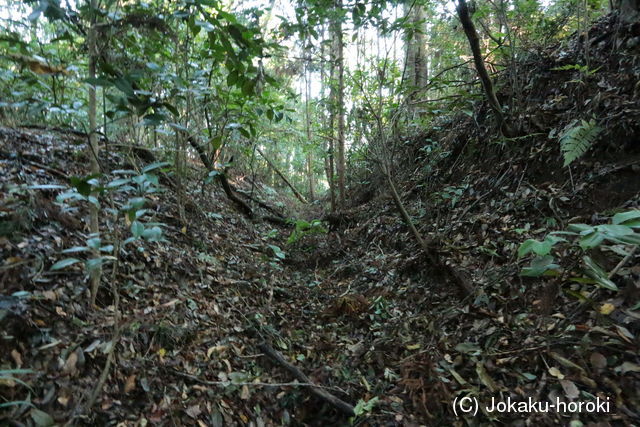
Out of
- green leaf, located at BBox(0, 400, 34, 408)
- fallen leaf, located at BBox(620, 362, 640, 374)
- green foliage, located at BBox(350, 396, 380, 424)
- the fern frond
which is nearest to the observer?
green leaf, located at BBox(0, 400, 34, 408)

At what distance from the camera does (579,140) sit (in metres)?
3.12

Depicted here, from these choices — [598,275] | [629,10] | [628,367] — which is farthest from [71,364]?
[629,10]

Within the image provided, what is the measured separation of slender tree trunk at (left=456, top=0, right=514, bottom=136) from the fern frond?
3.09 ft

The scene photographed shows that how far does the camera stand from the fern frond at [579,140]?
10.1 feet

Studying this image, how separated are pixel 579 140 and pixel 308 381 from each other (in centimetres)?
318

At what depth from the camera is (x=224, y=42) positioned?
1.71 m

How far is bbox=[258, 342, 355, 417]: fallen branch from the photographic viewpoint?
7.98 feet

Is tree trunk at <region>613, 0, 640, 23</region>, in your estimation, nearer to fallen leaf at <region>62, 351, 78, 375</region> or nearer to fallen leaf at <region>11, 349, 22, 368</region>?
fallen leaf at <region>62, 351, 78, 375</region>

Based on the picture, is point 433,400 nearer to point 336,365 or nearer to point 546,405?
point 546,405

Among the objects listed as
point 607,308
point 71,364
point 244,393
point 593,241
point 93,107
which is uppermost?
point 93,107

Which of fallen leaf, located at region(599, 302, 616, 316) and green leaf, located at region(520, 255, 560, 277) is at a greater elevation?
green leaf, located at region(520, 255, 560, 277)

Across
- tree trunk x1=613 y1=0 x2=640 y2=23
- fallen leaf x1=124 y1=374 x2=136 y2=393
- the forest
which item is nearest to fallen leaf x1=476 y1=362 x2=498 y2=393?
the forest

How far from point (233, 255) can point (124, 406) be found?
2.63m

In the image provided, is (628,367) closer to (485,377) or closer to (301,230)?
(485,377)
